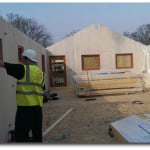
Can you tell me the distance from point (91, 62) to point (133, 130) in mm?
17078

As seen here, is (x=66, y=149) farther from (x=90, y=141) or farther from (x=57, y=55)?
(x=57, y=55)

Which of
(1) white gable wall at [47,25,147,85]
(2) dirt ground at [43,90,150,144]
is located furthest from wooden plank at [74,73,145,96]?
(1) white gable wall at [47,25,147,85]

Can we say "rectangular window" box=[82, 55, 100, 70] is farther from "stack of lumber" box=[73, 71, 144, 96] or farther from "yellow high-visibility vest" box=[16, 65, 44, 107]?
"yellow high-visibility vest" box=[16, 65, 44, 107]

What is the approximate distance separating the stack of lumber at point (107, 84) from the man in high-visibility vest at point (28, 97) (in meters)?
12.0

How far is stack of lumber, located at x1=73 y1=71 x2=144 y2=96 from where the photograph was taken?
17766 mm

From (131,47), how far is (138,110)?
12827mm

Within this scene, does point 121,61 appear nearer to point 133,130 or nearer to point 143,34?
point 133,130

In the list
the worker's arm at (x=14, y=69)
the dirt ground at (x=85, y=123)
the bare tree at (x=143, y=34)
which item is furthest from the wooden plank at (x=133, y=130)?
the bare tree at (x=143, y=34)

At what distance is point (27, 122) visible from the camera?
551 centimetres

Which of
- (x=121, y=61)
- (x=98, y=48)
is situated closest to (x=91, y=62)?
(x=98, y=48)

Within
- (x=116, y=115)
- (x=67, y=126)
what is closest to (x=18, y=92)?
(x=67, y=126)

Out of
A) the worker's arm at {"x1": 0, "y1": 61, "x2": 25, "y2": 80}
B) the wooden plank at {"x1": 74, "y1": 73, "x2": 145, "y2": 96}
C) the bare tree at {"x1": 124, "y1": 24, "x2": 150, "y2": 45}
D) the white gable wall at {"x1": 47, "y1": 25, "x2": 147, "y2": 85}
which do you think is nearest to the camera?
the worker's arm at {"x1": 0, "y1": 61, "x2": 25, "y2": 80}

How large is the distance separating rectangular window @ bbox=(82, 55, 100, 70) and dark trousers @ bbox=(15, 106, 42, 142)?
1822 cm

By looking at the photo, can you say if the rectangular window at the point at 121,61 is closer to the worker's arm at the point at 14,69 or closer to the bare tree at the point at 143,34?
the bare tree at the point at 143,34
